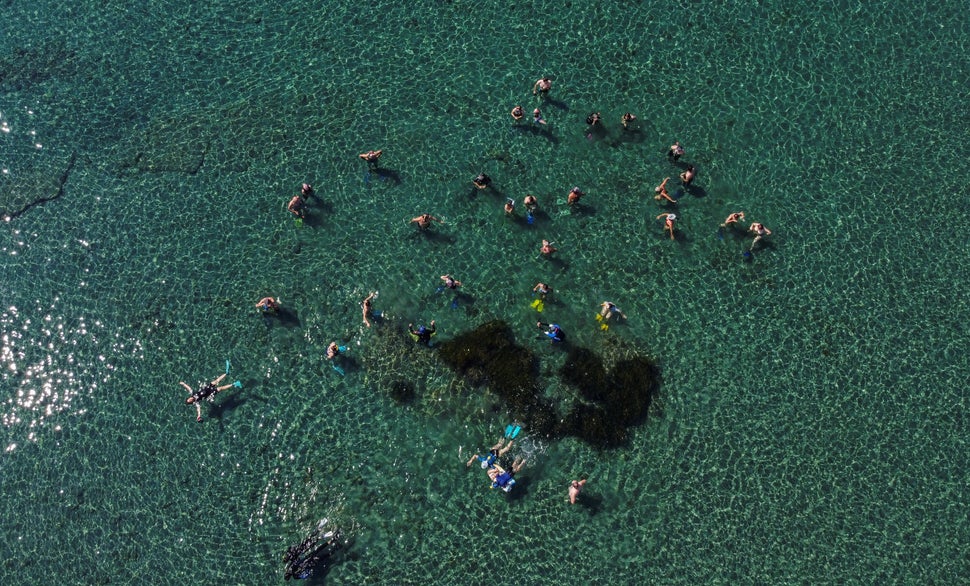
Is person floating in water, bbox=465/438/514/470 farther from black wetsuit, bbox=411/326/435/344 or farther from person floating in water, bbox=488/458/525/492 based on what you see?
black wetsuit, bbox=411/326/435/344

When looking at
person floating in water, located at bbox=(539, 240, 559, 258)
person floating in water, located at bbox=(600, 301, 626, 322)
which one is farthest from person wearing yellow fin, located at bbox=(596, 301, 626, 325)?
person floating in water, located at bbox=(539, 240, 559, 258)

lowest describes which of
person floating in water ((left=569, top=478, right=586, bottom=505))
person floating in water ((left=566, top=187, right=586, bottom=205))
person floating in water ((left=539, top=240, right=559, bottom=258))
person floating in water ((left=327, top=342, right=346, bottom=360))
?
person floating in water ((left=569, top=478, right=586, bottom=505))

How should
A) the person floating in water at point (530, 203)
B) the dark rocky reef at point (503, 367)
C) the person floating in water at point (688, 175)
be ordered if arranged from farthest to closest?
1. the person floating in water at point (688, 175)
2. the person floating in water at point (530, 203)
3. the dark rocky reef at point (503, 367)

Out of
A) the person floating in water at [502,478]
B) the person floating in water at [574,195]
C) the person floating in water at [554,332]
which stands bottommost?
the person floating in water at [502,478]

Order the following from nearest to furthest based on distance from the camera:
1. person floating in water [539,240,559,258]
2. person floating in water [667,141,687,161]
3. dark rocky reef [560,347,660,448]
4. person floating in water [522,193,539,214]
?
dark rocky reef [560,347,660,448], person floating in water [539,240,559,258], person floating in water [522,193,539,214], person floating in water [667,141,687,161]

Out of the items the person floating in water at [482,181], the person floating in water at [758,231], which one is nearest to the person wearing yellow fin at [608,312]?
the person floating in water at [758,231]

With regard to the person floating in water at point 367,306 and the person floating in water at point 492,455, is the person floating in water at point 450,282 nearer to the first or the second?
the person floating in water at point 367,306
